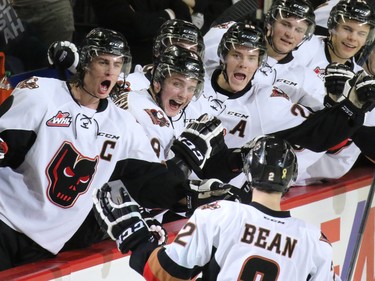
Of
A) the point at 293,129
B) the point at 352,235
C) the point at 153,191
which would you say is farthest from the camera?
the point at 352,235

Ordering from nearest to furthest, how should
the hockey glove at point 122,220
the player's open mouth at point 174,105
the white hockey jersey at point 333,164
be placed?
the hockey glove at point 122,220
the player's open mouth at point 174,105
the white hockey jersey at point 333,164

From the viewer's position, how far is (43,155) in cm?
403

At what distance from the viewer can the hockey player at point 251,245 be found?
3.26 meters

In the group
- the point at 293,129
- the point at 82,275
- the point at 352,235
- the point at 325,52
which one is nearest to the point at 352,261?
the point at 352,235

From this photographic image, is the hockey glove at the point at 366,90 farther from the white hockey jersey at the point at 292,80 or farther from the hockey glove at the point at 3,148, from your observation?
the hockey glove at the point at 3,148

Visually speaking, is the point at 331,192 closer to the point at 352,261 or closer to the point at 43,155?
the point at 352,261

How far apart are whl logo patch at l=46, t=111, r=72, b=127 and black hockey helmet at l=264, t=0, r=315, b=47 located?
165 centimetres

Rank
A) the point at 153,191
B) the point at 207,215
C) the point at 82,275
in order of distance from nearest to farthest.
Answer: the point at 207,215 → the point at 82,275 → the point at 153,191

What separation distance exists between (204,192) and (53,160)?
607 mm

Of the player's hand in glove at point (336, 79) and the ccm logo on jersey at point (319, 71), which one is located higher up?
the player's hand in glove at point (336, 79)

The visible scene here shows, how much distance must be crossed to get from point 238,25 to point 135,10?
4.12ft

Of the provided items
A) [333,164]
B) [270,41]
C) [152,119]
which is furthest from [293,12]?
[152,119]

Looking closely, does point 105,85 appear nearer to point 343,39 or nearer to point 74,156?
point 74,156

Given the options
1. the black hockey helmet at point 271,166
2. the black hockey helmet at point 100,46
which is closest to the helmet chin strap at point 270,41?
the black hockey helmet at point 100,46
